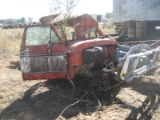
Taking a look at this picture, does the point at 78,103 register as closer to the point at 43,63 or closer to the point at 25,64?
the point at 43,63

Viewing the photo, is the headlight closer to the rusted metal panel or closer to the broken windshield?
the rusted metal panel

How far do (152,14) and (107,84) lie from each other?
26.8 ft

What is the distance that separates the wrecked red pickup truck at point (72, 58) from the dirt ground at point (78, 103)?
0.51 meters

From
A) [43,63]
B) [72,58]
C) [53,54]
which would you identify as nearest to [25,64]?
[43,63]

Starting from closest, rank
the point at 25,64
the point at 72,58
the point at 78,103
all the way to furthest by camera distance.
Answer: the point at 78,103, the point at 72,58, the point at 25,64

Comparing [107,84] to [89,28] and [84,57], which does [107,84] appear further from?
[89,28]

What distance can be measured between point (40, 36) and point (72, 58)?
1077 millimetres

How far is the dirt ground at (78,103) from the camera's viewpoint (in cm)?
523

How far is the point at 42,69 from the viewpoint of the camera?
619 centimetres

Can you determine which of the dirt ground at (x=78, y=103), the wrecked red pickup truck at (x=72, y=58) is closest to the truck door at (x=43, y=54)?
the wrecked red pickup truck at (x=72, y=58)

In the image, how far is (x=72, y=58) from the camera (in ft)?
19.3

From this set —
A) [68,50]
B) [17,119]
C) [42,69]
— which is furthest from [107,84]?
[17,119]

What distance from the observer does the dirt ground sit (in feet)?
17.2

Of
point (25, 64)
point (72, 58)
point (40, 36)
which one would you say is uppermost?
point (40, 36)
